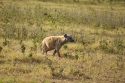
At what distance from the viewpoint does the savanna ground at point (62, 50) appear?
13.8m

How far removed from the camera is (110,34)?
79.6 ft

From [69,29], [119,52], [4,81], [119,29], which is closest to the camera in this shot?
[4,81]

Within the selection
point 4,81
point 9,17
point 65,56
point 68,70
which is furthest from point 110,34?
point 4,81

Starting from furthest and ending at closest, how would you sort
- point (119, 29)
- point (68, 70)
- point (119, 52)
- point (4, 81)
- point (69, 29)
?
point (119, 29) → point (69, 29) → point (119, 52) → point (68, 70) → point (4, 81)

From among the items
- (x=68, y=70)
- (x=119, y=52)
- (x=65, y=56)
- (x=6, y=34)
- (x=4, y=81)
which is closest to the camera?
(x=4, y=81)

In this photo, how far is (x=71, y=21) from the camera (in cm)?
2634

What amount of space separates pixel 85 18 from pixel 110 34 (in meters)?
3.54

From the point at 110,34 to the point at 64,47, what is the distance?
19.6 ft

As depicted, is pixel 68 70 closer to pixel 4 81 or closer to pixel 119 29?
pixel 4 81

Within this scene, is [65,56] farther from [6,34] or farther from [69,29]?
[69,29]

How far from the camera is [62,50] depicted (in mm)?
18484

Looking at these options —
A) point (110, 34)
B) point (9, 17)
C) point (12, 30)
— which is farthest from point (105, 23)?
point (12, 30)

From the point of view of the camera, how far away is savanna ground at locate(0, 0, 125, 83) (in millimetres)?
13760

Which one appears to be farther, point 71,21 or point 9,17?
point 71,21
